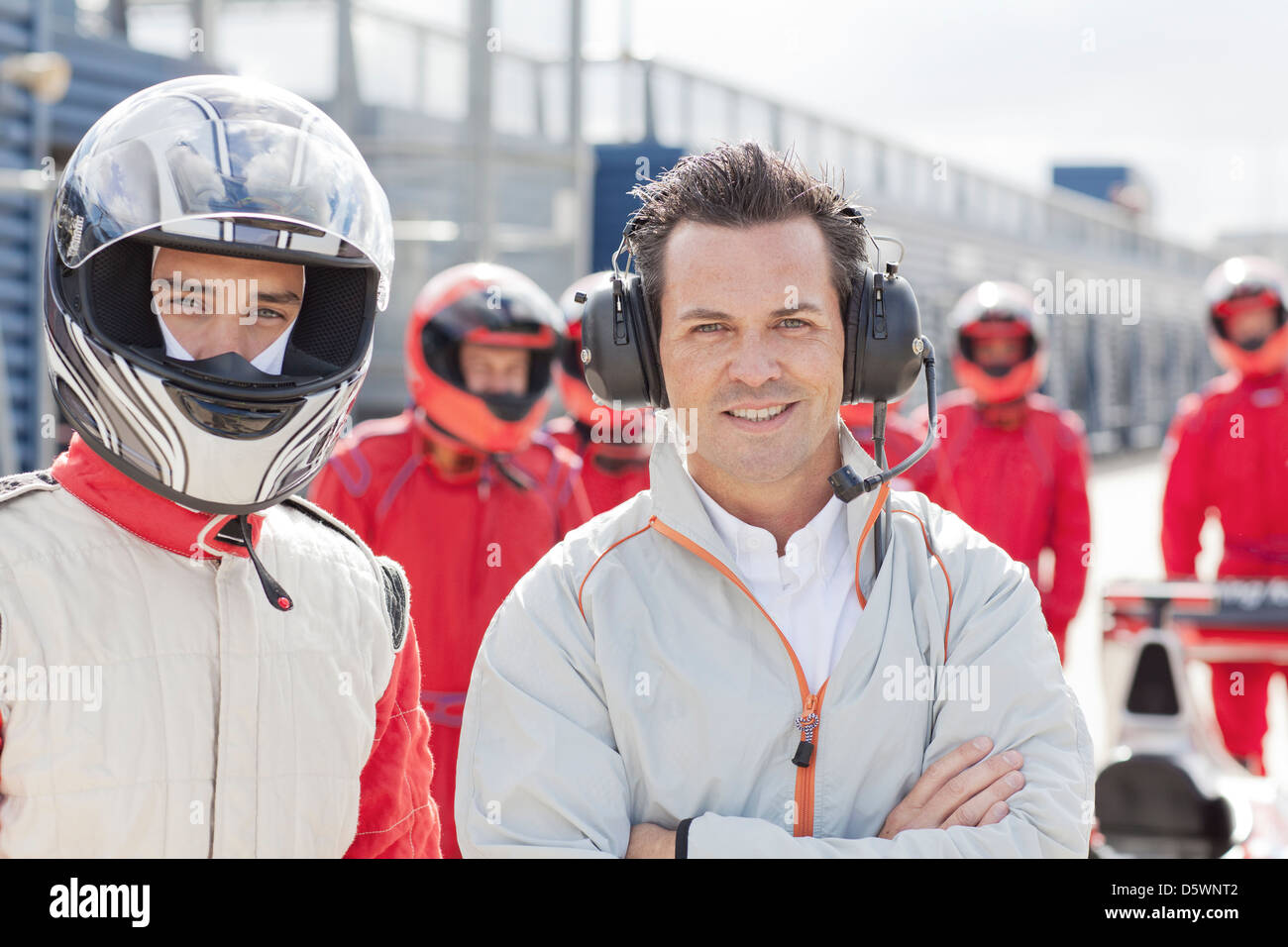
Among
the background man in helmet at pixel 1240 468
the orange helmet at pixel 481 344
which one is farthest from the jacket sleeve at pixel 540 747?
the background man in helmet at pixel 1240 468

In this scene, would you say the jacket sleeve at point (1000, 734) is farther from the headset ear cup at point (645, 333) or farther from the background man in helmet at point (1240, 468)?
the background man in helmet at point (1240, 468)

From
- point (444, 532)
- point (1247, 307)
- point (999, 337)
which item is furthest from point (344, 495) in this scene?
point (1247, 307)

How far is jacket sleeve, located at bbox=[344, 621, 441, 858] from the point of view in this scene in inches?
78.3

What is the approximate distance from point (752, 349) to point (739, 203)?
22cm

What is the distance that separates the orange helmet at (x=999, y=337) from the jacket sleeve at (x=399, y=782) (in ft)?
15.9

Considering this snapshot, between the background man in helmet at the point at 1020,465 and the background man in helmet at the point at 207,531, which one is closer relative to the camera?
the background man in helmet at the point at 207,531

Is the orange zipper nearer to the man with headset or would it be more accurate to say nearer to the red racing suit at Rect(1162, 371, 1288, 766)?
the man with headset

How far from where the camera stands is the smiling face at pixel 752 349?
1955 mm

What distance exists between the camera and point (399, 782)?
6.61 ft

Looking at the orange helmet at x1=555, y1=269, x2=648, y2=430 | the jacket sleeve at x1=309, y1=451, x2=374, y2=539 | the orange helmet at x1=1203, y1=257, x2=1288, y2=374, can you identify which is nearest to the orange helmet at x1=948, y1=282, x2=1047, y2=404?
the orange helmet at x1=1203, y1=257, x2=1288, y2=374

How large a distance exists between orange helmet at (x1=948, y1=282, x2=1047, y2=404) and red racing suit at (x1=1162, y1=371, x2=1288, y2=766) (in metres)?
0.75

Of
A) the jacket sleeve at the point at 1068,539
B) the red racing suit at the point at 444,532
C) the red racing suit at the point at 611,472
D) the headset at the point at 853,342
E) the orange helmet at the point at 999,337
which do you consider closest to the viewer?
the headset at the point at 853,342

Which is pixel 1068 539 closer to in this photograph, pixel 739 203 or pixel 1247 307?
pixel 1247 307
